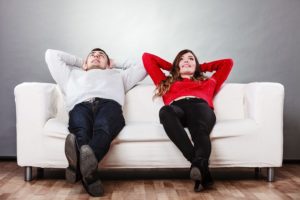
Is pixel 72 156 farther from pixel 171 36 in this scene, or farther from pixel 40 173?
pixel 171 36

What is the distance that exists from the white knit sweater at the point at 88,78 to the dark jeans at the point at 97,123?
3.6 inches

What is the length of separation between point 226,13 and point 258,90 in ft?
3.57

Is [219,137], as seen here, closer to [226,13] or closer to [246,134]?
[246,134]

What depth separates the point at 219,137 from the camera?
2.69 metres

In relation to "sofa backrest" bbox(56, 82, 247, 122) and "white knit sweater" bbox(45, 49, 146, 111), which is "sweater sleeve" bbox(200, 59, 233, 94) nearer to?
"sofa backrest" bbox(56, 82, 247, 122)

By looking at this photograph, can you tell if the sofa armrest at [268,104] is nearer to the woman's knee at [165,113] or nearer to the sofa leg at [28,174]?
the woman's knee at [165,113]

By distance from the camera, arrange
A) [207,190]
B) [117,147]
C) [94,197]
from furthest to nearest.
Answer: [117,147] → [207,190] → [94,197]

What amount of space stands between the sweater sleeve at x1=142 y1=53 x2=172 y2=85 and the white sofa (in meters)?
0.46

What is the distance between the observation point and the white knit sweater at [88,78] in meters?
2.91

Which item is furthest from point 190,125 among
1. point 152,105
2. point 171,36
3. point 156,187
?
point 171,36

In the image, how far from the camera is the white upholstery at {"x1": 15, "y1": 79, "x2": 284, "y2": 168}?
8.80 ft

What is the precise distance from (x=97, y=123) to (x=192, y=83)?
789 millimetres

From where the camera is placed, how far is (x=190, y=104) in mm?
2773

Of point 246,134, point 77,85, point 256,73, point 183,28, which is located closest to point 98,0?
point 183,28
